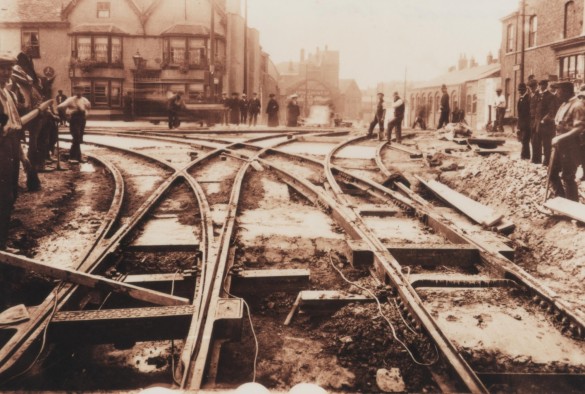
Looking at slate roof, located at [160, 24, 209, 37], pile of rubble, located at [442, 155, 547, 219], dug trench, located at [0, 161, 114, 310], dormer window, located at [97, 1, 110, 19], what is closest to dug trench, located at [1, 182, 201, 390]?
dug trench, located at [0, 161, 114, 310]

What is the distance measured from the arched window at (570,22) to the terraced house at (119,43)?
19.6 metres

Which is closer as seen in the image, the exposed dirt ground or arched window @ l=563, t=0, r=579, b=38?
the exposed dirt ground

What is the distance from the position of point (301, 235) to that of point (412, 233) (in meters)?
1.41

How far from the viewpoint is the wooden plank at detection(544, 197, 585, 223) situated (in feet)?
20.5

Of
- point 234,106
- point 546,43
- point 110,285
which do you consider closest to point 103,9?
point 234,106

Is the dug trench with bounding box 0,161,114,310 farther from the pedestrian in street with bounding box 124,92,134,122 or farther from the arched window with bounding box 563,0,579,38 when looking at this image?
the arched window with bounding box 563,0,579,38

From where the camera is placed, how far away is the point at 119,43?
35.9 meters

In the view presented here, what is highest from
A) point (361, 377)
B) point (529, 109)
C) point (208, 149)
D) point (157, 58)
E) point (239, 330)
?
point (157, 58)

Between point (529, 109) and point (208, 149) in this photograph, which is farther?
point (208, 149)

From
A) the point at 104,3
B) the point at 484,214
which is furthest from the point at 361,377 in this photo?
the point at 104,3

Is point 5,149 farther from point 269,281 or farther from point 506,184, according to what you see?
point 506,184

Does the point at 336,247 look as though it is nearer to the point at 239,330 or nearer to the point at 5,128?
the point at 239,330

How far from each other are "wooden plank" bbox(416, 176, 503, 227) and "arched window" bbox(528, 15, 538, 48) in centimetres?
2854

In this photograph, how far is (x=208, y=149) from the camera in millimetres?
14781
